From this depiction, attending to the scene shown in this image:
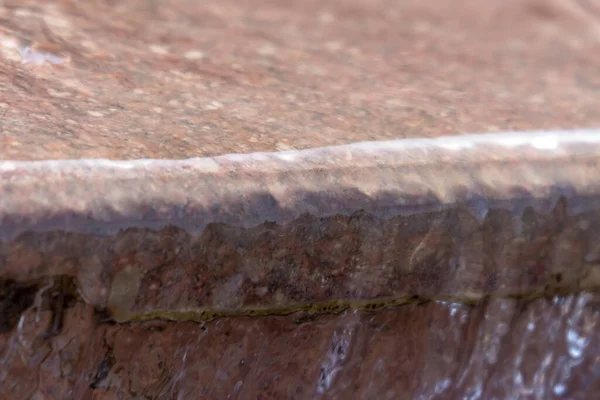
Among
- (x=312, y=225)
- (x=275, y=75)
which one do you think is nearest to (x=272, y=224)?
(x=312, y=225)

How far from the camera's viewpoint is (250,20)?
163 centimetres

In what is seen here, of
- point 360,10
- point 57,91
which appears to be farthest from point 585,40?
point 57,91

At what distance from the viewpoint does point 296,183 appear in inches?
36.7

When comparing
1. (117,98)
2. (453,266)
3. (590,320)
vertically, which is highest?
(117,98)

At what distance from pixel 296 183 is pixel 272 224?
0.20 feet

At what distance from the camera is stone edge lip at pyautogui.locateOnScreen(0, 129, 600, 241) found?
31.9 inches

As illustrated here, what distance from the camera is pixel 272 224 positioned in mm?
908

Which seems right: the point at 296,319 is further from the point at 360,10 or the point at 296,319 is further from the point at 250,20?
the point at 360,10

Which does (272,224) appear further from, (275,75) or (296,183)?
(275,75)

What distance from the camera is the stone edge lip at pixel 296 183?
0.81 m

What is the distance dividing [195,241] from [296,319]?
215 mm

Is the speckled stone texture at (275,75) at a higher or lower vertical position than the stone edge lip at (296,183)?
lower

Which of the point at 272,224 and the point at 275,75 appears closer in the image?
the point at 272,224

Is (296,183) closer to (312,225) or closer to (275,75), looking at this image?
(312,225)
